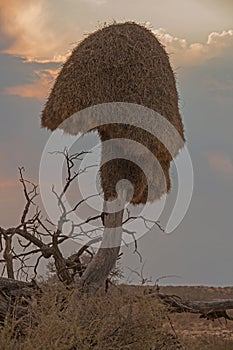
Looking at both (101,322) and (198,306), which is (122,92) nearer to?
(198,306)

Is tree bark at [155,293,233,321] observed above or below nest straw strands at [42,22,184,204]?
below

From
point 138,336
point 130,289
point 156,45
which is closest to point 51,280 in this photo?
point 130,289

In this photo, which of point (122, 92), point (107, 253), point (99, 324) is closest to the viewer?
point (99, 324)

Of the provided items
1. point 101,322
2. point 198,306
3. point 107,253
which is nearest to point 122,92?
point 107,253

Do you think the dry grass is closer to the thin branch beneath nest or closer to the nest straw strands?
the thin branch beneath nest

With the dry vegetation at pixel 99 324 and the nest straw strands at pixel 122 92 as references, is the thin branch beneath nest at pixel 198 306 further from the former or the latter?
the dry vegetation at pixel 99 324

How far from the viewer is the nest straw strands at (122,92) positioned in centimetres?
1238

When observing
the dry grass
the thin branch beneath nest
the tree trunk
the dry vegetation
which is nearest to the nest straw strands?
the tree trunk

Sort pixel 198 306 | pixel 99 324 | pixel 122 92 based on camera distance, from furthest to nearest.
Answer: pixel 198 306, pixel 122 92, pixel 99 324

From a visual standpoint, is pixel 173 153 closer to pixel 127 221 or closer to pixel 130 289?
pixel 127 221

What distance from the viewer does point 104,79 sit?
40.7 feet

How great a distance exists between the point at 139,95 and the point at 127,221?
245cm

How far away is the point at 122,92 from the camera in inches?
487

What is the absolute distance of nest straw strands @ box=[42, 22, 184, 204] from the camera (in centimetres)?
1238
